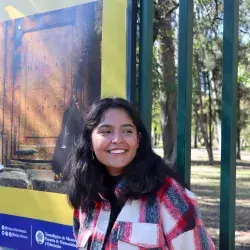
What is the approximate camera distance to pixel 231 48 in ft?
7.20

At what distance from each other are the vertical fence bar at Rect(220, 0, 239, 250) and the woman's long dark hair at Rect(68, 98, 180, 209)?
1.40ft

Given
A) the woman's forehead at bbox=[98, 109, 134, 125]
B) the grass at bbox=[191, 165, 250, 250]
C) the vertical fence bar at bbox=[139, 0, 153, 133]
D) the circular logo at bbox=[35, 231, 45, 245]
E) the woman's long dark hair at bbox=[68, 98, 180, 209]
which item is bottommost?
the grass at bbox=[191, 165, 250, 250]

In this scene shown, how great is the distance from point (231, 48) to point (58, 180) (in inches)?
50.4

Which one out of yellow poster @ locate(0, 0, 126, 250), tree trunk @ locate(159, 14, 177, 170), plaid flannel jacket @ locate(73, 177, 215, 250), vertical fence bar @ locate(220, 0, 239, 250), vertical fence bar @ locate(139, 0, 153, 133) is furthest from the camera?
tree trunk @ locate(159, 14, 177, 170)

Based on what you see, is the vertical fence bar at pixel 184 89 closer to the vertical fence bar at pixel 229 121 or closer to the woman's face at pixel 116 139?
the vertical fence bar at pixel 229 121

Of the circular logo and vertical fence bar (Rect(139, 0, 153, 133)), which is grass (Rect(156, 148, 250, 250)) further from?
vertical fence bar (Rect(139, 0, 153, 133))

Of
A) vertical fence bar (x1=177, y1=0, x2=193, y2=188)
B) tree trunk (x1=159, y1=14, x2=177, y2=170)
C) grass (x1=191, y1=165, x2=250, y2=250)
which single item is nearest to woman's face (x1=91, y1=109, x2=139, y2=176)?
vertical fence bar (x1=177, y1=0, x2=193, y2=188)

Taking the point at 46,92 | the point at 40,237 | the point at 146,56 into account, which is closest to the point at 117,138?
the point at 146,56

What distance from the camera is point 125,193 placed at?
185 cm

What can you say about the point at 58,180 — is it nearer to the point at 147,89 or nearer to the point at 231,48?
the point at 147,89

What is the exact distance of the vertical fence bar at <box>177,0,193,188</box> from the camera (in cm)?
234

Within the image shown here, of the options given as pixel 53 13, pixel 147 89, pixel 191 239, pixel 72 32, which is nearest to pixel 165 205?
pixel 191 239

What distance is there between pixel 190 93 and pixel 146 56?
1.01ft

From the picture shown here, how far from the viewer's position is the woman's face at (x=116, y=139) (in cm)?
189
